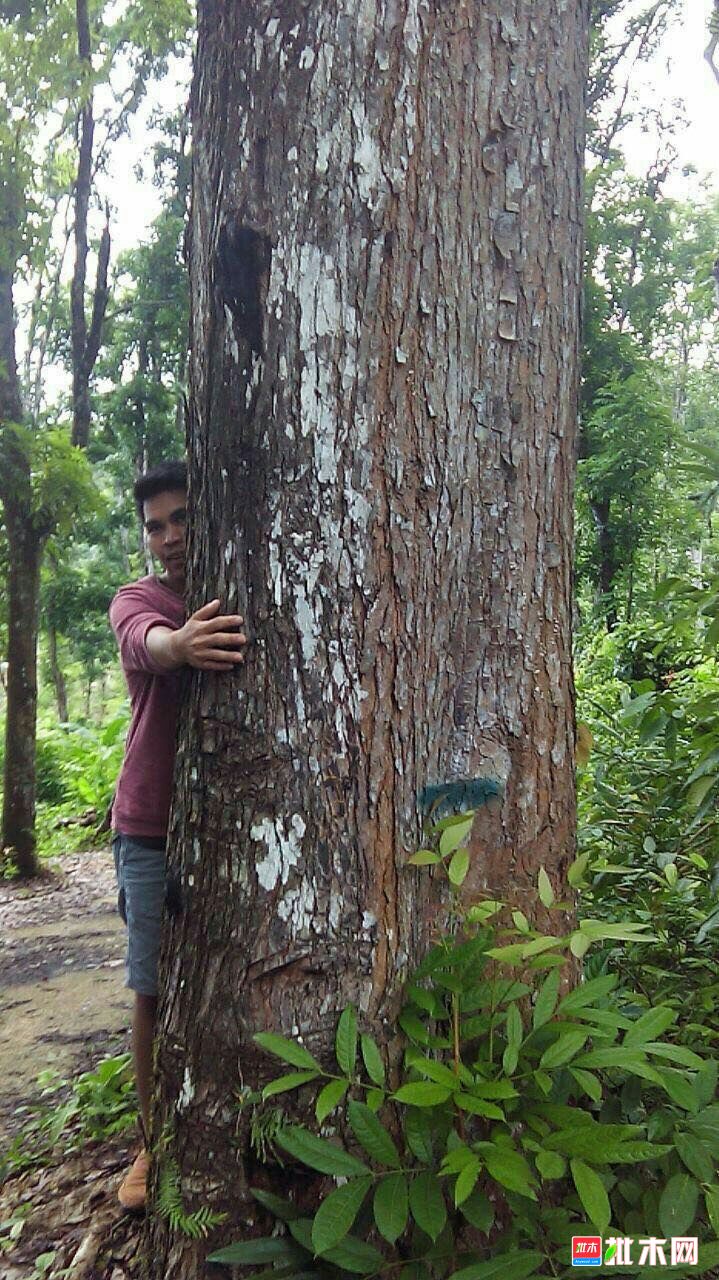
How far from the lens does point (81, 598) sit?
15508mm

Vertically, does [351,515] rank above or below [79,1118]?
above

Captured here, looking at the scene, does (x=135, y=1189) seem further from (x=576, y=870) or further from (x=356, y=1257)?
(x=576, y=870)

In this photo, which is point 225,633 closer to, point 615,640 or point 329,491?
point 329,491

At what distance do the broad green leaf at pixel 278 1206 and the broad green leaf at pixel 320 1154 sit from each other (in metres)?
0.14

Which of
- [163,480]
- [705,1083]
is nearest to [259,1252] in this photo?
[705,1083]

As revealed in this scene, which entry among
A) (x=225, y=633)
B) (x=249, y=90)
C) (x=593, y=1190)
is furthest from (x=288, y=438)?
(x=593, y=1190)

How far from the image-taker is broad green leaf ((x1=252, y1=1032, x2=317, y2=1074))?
1751 millimetres

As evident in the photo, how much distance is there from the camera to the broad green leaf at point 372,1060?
175 cm

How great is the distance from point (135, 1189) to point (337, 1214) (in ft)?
4.35

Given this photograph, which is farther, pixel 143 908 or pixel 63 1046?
pixel 63 1046

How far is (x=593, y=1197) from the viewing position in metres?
1.55

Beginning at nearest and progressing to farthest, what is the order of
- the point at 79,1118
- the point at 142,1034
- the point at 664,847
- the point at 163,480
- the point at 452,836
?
the point at 452,836 → the point at 142,1034 → the point at 664,847 → the point at 163,480 → the point at 79,1118

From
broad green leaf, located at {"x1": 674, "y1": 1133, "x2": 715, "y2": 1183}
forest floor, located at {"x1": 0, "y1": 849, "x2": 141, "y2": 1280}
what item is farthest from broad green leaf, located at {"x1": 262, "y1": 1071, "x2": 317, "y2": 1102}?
forest floor, located at {"x1": 0, "y1": 849, "x2": 141, "y2": 1280}

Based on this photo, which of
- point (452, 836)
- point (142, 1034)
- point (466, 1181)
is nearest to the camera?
point (466, 1181)
